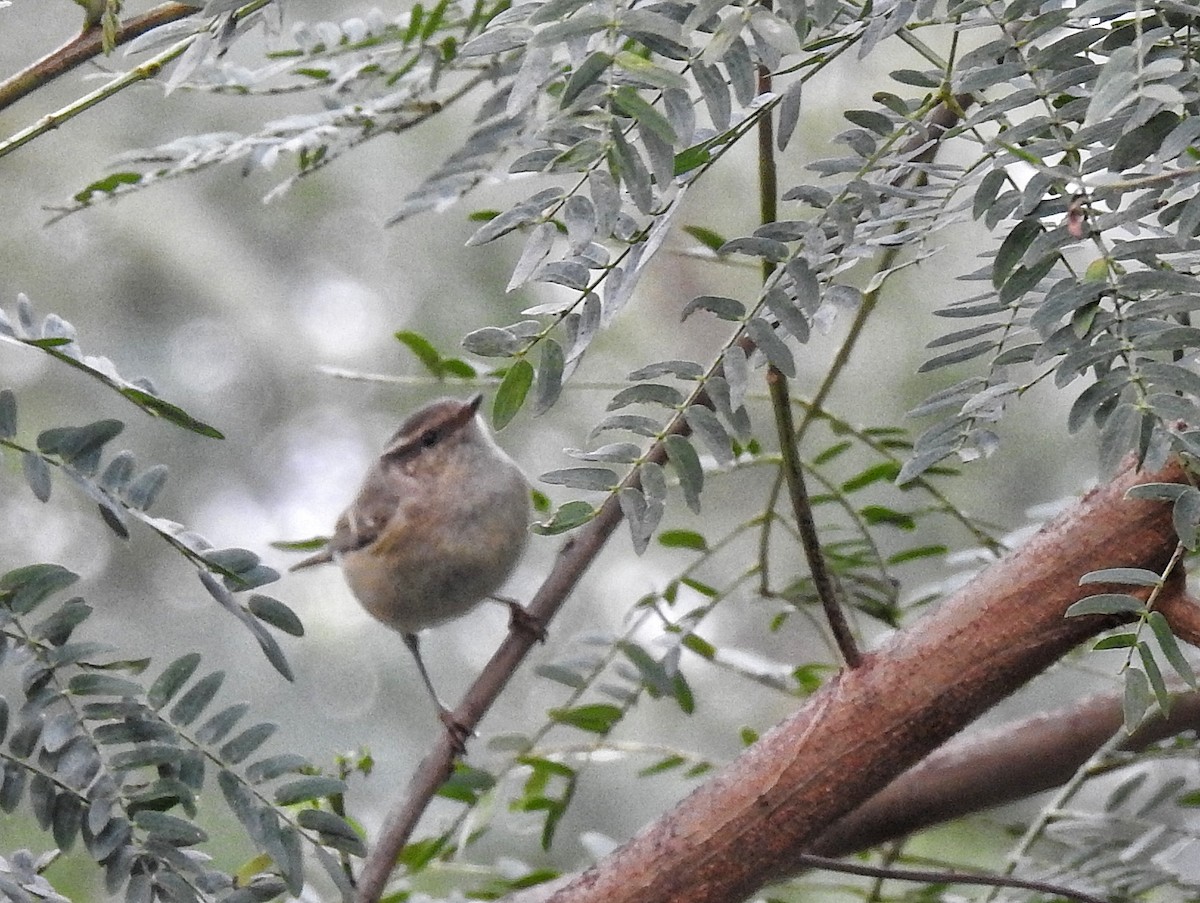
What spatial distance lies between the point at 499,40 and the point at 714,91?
12 centimetres

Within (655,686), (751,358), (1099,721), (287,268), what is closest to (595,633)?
(655,686)

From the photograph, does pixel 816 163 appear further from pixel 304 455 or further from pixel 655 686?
pixel 304 455

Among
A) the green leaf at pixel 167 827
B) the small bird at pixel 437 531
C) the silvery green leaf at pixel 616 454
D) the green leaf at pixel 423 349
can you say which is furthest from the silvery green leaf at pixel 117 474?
the small bird at pixel 437 531

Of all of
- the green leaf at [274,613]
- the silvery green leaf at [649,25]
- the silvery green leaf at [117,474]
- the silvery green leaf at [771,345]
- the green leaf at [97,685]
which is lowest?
the green leaf at [97,685]

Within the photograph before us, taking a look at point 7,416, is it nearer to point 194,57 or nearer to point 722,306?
point 194,57

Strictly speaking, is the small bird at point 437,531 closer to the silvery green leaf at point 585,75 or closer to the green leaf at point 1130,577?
the green leaf at point 1130,577

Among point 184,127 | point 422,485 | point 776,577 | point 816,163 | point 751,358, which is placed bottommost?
point 776,577

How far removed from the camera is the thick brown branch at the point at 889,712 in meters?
0.96

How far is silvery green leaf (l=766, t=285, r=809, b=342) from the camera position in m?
0.81

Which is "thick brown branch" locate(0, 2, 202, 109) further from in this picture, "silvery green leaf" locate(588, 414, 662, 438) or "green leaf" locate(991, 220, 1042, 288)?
"green leaf" locate(991, 220, 1042, 288)

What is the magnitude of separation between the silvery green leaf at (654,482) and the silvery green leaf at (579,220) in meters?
0.16

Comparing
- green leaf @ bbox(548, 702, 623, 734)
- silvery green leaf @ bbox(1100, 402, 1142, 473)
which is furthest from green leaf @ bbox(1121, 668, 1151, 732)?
green leaf @ bbox(548, 702, 623, 734)

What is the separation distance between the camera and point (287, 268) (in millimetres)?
3533

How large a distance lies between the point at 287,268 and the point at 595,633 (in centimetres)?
222
